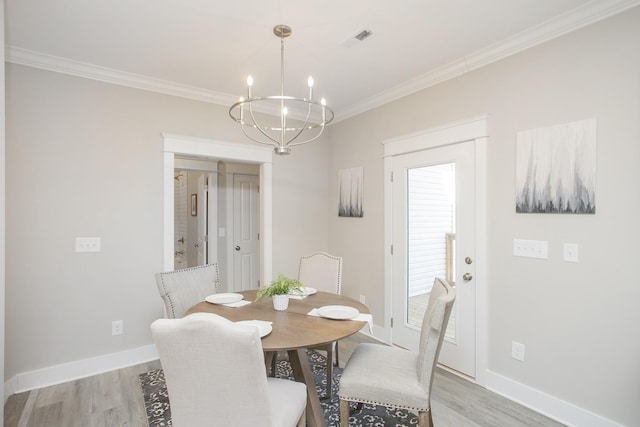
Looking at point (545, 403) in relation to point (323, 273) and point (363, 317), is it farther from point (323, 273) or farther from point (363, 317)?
point (323, 273)

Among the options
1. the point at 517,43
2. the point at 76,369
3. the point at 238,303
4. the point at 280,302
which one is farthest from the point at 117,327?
the point at 517,43

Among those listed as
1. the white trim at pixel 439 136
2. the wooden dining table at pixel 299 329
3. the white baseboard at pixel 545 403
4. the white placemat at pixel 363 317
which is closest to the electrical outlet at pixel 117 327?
the wooden dining table at pixel 299 329

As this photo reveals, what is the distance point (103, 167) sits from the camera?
9.34 ft

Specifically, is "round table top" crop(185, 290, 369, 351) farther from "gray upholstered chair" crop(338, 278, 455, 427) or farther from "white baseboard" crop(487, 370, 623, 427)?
"white baseboard" crop(487, 370, 623, 427)

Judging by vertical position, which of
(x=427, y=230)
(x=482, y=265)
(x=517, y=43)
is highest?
(x=517, y=43)

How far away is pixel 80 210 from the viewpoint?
2.75 metres

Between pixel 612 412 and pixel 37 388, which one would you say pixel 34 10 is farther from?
pixel 612 412

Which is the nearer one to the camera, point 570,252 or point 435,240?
point 570,252

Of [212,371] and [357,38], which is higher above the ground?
[357,38]

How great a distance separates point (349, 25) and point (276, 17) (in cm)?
49

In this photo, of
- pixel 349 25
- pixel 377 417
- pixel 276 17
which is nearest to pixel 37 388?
pixel 377 417

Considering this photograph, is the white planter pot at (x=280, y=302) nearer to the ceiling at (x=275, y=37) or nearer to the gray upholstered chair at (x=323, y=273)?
the gray upholstered chair at (x=323, y=273)

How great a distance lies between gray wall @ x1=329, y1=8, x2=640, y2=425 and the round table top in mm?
1219

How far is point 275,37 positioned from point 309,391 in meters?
2.32
